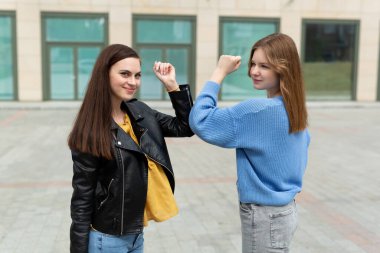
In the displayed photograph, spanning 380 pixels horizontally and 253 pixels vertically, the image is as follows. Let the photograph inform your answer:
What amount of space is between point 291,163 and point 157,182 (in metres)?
0.67

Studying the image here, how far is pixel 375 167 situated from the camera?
8.66 m

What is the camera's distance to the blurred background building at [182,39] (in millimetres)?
18797

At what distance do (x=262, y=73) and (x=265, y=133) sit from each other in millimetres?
280

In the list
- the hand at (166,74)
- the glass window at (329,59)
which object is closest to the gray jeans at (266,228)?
the hand at (166,74)

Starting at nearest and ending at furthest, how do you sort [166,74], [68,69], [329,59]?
1. [166,74]
2. [68,69]
3. [329,59]

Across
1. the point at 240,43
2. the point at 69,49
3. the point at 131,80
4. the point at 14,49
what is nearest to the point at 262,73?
the point at 131,80

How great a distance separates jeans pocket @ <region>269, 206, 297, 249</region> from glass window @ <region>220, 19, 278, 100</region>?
17.6 metres

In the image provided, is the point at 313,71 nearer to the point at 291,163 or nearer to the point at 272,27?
the point at 272,27

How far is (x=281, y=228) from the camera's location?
2303 millimetres

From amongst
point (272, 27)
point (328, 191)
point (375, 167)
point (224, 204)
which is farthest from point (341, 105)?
point (224, 204)

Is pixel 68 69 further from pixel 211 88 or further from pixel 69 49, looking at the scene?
pixel 211 88

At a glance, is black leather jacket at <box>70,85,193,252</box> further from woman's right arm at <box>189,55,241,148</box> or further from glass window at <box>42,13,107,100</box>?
glass window at <box>42,13,107,100</box>

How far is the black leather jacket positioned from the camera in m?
2.29

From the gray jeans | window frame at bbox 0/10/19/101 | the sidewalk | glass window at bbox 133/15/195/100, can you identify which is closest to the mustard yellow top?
the gray jeans
